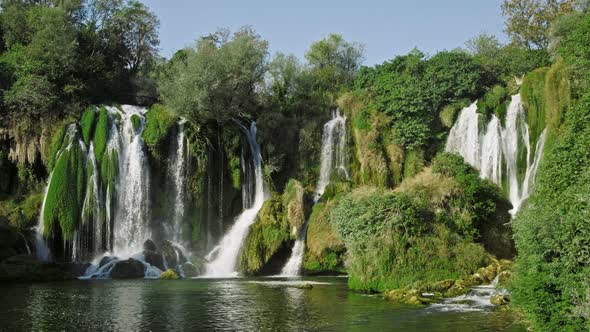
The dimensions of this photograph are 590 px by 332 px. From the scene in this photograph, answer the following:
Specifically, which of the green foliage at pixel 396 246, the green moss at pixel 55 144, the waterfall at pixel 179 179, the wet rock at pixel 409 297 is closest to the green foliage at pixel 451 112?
the green foliage at pixel 396 246

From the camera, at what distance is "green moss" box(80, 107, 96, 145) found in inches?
1928

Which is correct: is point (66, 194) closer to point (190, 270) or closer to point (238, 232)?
point (190, 270)

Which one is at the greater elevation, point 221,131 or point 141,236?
point 221,131

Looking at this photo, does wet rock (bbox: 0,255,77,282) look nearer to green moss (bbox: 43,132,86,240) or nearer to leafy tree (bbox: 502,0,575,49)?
green moss (bbox: 43,132,86,240)

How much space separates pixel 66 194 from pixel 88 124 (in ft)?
20.5

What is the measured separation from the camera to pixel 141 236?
47938mm

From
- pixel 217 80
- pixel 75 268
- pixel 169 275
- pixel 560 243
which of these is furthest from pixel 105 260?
pixel 560 243

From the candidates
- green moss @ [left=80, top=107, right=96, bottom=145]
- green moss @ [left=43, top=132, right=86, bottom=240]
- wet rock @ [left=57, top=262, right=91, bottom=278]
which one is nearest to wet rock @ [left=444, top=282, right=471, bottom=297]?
wet rock @ [left=57, top=262, right=91, bottom=278]

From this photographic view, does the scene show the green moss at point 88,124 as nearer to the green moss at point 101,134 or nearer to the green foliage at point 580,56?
the green moss at point 101,134

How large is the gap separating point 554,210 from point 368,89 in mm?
38713

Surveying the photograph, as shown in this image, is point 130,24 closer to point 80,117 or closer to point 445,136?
point 80,117

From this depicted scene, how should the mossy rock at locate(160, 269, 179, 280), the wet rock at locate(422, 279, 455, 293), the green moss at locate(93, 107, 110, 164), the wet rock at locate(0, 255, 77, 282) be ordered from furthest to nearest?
the green moss at locate(93, 107, 110, 164) < the mossy rock at locate(160, 269, 179, 280) < the wet rock at locate(0, 255, 77, 282) < the wet rock at locate(422, 279, 455, 293)

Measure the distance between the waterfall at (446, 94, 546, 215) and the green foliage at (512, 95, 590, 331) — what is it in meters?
23.9

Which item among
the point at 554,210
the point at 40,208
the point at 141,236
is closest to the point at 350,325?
the point at 554,210
